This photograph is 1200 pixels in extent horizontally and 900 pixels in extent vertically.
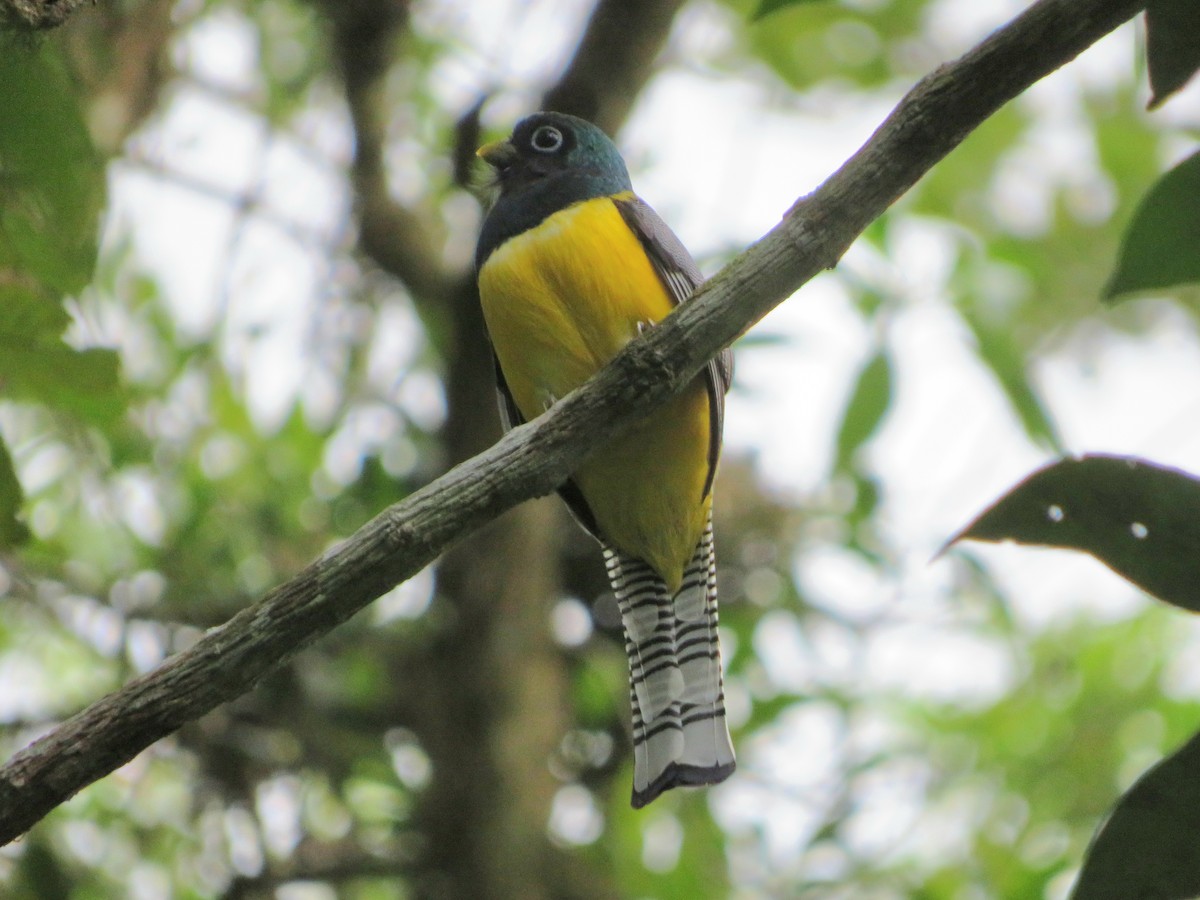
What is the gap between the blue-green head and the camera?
3488 millimetres

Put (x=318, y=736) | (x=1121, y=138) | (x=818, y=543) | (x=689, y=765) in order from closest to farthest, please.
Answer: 1. (x=689, y=765)
2. (x=318, y=736)
3. (x=818, y=543)
4. (x=1121, y=138)

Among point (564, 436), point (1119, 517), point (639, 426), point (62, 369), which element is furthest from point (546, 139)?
point (1119, 517)

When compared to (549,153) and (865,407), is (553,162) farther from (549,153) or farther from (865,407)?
(865,407)

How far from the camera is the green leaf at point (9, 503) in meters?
1.81

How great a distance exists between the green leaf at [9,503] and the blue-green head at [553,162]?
1.70 metres

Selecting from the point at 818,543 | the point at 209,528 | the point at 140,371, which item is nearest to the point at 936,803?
the point at 818,543

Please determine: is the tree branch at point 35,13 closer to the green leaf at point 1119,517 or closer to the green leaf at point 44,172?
the green leaf at point 44,172

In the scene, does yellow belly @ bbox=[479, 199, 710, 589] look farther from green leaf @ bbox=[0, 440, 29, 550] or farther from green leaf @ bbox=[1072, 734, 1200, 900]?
green leaf @ bbox=[1072, 734, 1200, 900]

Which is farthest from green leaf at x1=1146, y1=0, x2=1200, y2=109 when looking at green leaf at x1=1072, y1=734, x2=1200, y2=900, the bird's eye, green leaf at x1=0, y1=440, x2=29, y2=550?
the bird's eye

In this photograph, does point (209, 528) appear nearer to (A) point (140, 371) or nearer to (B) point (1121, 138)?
(A) point (140, 371)

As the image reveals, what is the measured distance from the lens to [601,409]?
2.10 meters

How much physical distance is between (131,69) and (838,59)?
9.45ft

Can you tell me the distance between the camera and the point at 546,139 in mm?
3721

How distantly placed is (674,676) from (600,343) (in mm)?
893
